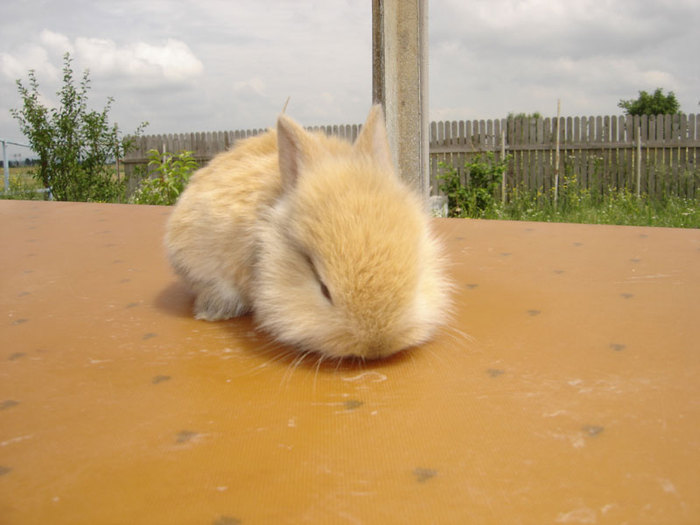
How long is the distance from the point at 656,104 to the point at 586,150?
112 ft

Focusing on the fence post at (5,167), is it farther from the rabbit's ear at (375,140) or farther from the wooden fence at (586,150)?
the rabbit's ear at (375,140)

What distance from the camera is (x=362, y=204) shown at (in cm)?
126

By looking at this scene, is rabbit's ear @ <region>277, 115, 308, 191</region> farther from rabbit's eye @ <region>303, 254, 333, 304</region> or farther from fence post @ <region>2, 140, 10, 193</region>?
fence post @ <region>2, 140, 10, 193</region>

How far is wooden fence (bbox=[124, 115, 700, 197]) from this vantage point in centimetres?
1267

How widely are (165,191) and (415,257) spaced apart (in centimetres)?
706

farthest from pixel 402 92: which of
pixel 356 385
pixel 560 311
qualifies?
pixel 356 385

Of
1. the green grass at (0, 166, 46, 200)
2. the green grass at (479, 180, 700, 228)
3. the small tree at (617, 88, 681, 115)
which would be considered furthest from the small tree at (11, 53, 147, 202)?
the small tree at (617, 88, 681, 115)

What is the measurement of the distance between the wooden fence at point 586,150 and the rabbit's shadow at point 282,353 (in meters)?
11.1

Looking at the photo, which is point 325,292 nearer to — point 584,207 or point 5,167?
point 584,207

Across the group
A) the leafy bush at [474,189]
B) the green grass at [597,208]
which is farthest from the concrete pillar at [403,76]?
the leafy bush at [474,189]

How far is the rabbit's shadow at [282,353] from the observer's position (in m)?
1.21

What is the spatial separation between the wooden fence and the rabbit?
11.0m

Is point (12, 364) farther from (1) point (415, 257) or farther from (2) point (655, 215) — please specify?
(2) point (655, 215)

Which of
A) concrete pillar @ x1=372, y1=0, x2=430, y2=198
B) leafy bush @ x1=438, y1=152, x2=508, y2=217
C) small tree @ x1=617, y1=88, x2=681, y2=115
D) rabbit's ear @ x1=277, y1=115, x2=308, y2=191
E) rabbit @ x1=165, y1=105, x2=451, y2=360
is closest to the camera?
rabbit @ x1=165, y1=105, x2=451, y2=360
